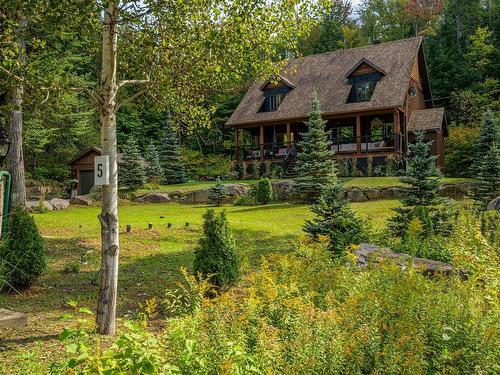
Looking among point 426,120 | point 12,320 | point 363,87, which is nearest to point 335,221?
point 12,320

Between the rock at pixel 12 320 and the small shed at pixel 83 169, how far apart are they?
79.7 ft

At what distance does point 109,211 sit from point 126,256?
451 centimetres

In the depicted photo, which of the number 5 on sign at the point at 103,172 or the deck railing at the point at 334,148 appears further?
the deck railing at the point at 334,148

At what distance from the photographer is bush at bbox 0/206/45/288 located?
6.99m

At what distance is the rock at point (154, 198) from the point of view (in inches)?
853

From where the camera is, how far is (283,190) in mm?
19906

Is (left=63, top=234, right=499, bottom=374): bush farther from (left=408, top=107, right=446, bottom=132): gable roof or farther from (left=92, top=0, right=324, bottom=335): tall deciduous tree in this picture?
(left=408, top=107, right=446, bottom=132): gable roof

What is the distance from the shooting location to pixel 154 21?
578 centimetres

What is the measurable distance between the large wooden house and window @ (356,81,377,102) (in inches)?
0.6

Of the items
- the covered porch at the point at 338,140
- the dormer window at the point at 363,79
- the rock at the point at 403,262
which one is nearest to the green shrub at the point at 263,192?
the covered porch at the point at 338,140

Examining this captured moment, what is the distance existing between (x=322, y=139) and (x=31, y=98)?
1569 cm

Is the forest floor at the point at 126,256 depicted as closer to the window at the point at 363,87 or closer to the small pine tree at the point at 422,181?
the small pine tree at the point at 422,181

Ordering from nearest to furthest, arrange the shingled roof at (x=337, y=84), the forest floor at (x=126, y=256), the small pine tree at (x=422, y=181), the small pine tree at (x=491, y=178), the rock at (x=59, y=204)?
1. the forest floor at (x=126, y=256)
2. the small pine tree at (x=422, y=181)
3. the small pine tree at (x=491, y=178)
4. the rock at (x=59, y=204)
5. the shingled roof at (x=337, y=84)

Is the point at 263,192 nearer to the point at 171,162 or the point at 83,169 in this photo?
the point at 171,162
